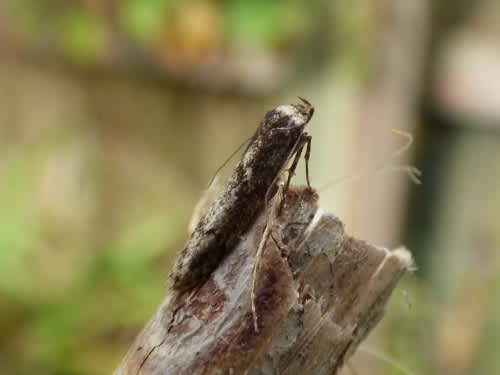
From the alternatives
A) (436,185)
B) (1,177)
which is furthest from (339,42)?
(1,177)

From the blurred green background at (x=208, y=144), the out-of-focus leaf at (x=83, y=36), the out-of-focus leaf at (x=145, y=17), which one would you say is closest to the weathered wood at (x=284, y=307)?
the blurred green background at (x=208, y=144)

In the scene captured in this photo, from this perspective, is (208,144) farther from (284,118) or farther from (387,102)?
(284,118)

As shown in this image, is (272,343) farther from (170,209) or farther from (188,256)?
(170,209)

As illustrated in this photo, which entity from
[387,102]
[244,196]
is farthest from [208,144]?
[244,196]

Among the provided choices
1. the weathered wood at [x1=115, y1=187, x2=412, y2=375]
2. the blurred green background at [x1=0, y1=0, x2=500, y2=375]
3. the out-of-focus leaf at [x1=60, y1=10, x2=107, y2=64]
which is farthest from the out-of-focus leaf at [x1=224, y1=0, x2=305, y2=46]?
the weathered wood at [x1=115, y1=187, x2=412, y2=375]

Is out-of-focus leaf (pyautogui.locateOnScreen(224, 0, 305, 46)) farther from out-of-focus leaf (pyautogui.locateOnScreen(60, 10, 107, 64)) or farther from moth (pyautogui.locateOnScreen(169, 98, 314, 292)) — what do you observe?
moth (pyautogui.locateOnScreen(169, 98, 314, 292))

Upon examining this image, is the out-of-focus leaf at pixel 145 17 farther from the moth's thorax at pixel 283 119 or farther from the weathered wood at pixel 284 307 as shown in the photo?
the weathered wood at pixel 284 307
